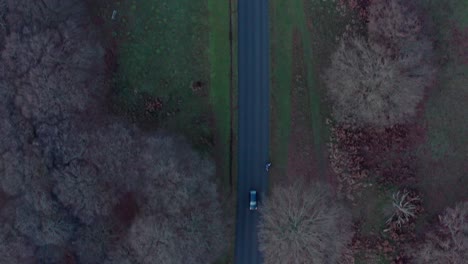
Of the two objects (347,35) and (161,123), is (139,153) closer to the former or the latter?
(161,123)

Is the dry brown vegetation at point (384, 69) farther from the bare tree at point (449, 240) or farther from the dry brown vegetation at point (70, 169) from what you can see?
the dry brown vegetation at point (70, 169)

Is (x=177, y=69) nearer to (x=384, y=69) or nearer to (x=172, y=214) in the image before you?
(x=172, y=214)

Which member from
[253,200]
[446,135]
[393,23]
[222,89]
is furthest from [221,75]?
[446,135]

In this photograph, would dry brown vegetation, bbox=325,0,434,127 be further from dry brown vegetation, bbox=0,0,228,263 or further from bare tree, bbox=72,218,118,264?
bare tree, bbox=72,218,118,264

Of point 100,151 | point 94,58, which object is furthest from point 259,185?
point 94,58

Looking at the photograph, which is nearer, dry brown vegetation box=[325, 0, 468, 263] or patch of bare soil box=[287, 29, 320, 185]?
dry brown vegetation box=[325, 0, 468, 263]

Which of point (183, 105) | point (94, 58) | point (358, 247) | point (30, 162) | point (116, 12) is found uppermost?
point (116, 12)

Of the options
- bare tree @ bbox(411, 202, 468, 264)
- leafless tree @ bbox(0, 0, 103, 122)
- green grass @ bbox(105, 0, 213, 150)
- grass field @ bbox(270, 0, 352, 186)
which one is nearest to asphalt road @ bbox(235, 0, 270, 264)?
grass field @ bbox(270, 0, 352, 186)
